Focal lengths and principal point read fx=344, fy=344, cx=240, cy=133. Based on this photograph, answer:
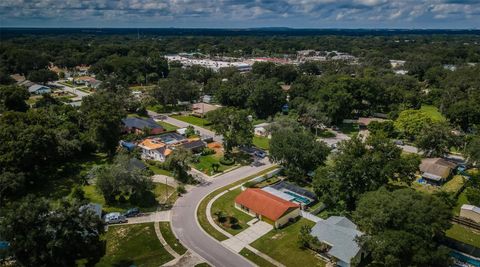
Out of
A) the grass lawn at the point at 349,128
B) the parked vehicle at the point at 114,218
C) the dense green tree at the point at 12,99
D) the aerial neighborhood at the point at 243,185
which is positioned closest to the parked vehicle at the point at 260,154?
the aerial neighborhood at the point at 243,185

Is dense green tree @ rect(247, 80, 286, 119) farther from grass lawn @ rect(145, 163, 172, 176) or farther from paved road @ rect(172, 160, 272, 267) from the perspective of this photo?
grass lawn @ rect(145, 163, 172, 176)

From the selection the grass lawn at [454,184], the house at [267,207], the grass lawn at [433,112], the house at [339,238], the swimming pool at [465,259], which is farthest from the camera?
the grass lawn at [433,112]

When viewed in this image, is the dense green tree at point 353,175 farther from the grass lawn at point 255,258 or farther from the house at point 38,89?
the house at point 38,89

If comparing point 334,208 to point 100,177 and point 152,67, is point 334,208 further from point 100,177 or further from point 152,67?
point 152,67

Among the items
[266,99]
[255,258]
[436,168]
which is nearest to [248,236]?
[255,258]

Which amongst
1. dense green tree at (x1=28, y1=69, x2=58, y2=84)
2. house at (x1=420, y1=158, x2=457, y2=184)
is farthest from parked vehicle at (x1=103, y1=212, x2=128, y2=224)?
dense green tree at (x1=28, y1=69, x2=58, y2=84)
